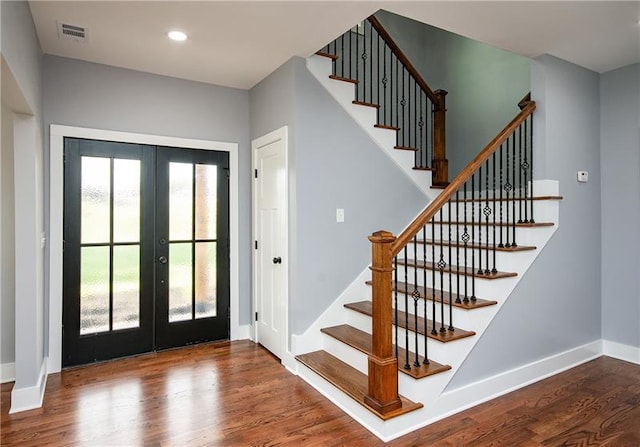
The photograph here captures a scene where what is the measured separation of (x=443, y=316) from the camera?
9.71 feet

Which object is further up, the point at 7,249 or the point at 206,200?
the point at 206,200

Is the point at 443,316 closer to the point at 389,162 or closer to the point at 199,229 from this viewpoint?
the point at 389,162

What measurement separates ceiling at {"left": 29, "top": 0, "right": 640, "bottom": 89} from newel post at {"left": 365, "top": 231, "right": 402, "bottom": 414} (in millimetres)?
1614

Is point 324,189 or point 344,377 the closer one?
point 344,377

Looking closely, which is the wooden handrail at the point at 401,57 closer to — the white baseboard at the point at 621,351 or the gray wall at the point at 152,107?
the gray wall at the point at 152,107

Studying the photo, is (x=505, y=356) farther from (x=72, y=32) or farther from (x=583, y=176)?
(x=72, y=32)

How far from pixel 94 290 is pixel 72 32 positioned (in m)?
2.18

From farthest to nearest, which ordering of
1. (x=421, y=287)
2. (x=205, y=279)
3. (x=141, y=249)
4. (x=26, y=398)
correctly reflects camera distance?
(x=205, y=279)
(x=141, y=249)
(x=421, y=287)
(x=26, y=398)

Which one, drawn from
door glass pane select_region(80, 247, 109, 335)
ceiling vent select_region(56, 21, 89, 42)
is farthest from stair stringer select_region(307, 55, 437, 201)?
door glass pane select_region(80, 247, 109, 335)

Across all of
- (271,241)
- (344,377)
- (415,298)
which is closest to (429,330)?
(415,298)

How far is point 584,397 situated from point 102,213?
431cm

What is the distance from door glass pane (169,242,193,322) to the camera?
13.0 ft

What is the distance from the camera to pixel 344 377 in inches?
116

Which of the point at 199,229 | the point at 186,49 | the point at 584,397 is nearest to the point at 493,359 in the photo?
the point at 584,397
